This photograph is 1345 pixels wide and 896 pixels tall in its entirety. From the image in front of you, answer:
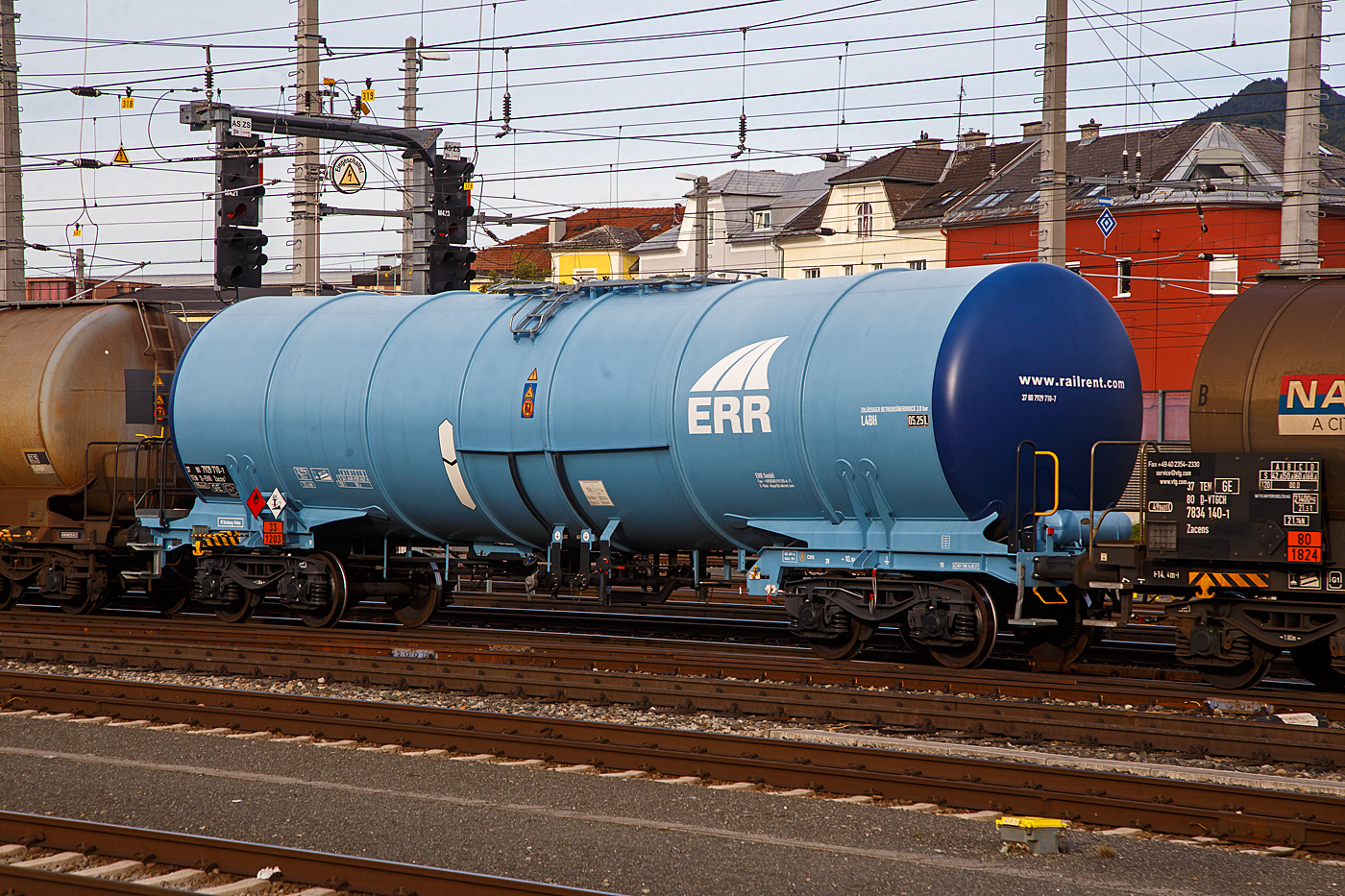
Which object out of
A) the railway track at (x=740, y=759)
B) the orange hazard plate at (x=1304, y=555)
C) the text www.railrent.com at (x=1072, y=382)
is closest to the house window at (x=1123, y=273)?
the text www.railrent.com at (x=1072, y=382)

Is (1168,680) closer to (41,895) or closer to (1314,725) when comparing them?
(1314,725)

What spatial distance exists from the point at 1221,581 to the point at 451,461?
8574mm

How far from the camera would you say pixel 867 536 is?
520 inches

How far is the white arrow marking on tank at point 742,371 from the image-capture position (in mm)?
13516

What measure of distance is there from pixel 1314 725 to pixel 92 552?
15.8m

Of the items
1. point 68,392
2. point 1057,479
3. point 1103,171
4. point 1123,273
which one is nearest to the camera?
point 1057,479

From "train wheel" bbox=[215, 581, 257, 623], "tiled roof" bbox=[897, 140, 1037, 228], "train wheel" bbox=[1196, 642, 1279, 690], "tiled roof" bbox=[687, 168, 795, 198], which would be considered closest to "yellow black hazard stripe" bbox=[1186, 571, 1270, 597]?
"train wheel" bbox=[1196, 642, 1279, 690]

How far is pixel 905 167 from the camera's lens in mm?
59406

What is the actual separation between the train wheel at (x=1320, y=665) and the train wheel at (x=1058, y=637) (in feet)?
7.03

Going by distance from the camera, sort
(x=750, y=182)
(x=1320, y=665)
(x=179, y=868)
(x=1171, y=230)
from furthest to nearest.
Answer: (x=750, y=182) < (x=1171, y=230) < (x=1320, y=665) < (x=179, y=868)

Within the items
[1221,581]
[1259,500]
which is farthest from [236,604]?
[1259,500]

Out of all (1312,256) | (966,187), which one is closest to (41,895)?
(1312,256)

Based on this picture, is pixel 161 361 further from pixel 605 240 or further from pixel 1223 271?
pixel 605 240

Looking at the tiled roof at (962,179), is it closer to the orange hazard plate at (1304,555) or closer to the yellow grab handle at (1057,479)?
the yellow grab handle at (1057,479)
